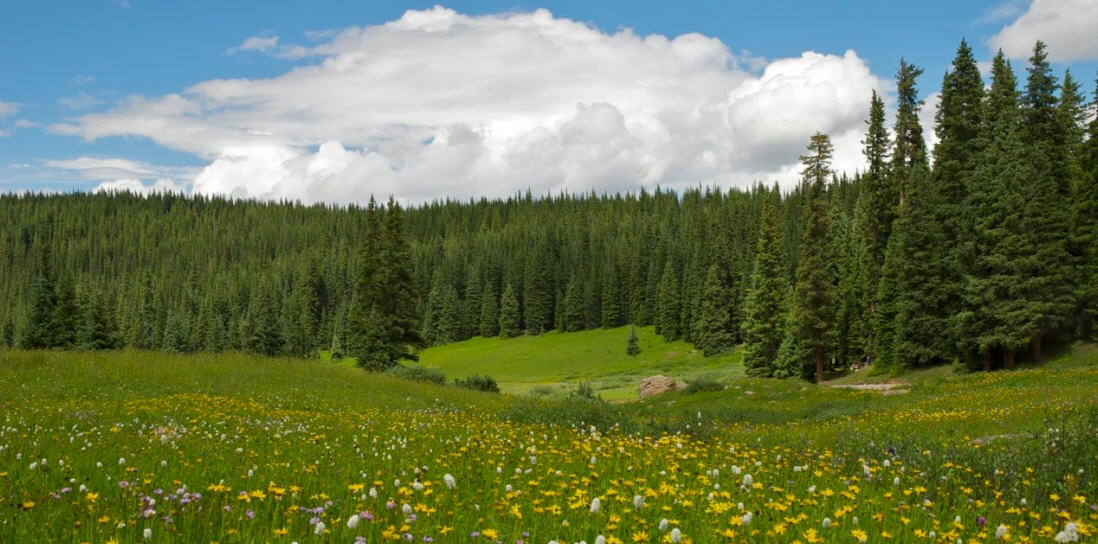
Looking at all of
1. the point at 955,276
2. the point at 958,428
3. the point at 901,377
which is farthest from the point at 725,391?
the point at 958,428

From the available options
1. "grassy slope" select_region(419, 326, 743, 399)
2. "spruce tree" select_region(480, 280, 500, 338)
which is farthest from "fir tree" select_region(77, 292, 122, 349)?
"spruce tree" select_region(480, 280, 500, 338)

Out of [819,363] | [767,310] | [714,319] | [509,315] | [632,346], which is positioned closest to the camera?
[819,363]

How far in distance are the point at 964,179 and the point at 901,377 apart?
14397mm

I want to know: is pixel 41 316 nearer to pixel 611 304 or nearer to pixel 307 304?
pixel 307 304

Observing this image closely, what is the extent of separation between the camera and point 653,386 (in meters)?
45.4

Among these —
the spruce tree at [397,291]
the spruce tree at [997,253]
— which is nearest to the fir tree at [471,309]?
the spruce tree at [397,291]

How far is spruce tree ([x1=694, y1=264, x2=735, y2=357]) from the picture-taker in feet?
302

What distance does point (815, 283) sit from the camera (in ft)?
172

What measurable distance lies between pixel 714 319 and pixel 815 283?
135 feet

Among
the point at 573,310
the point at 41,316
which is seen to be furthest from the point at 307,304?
the point at 41,316

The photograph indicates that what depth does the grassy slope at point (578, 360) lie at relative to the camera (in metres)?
80.5

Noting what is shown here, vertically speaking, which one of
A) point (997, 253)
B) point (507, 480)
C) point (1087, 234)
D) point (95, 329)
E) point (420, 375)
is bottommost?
point (420, 375)

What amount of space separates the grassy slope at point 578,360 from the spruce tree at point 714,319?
1.99 m

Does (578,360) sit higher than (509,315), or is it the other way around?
(509,315)
